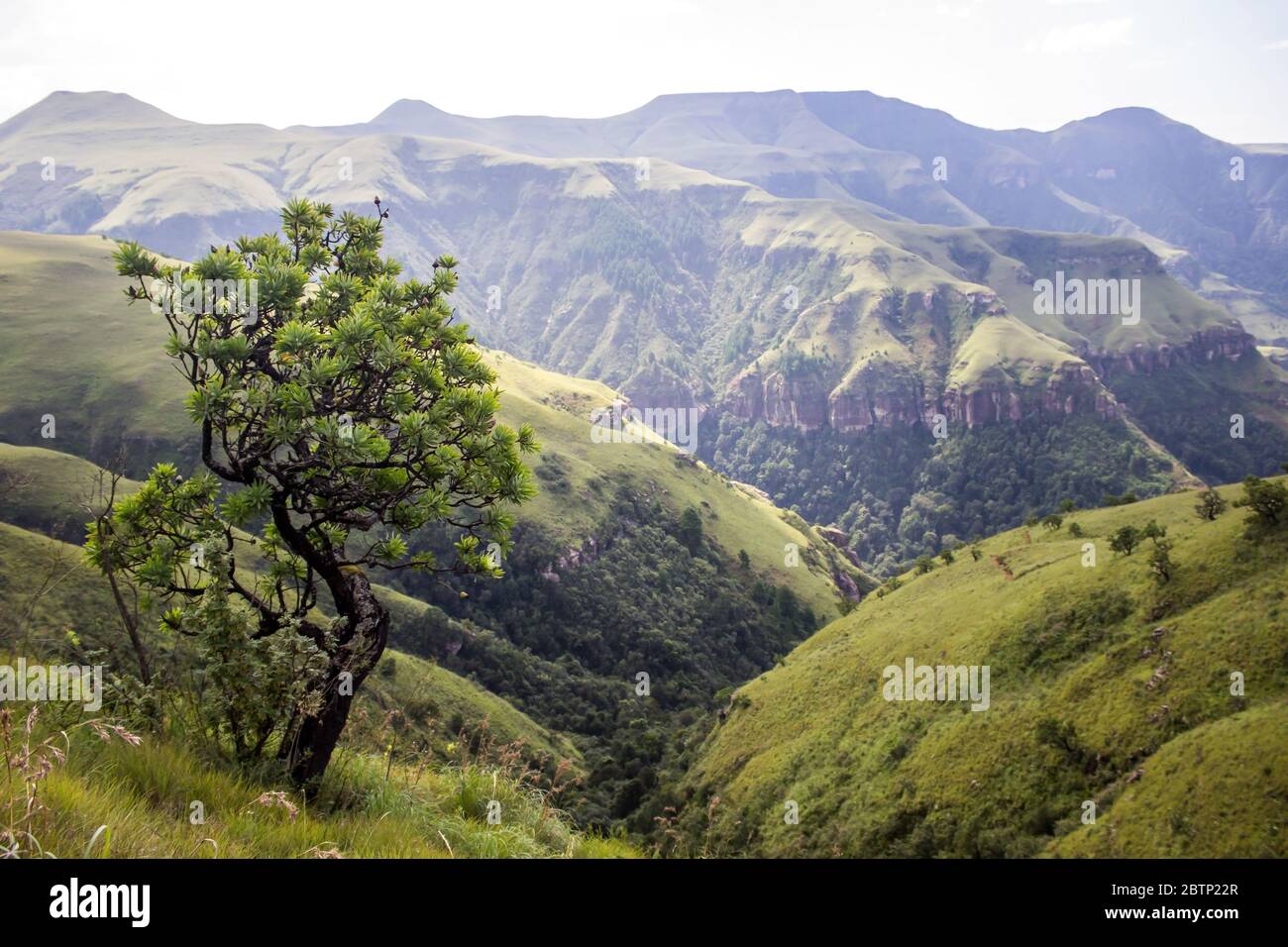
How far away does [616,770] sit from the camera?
78.6 meters

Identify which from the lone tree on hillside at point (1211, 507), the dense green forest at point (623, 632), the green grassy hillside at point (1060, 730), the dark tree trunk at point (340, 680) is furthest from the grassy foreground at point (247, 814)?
the dense green forest at point (623, 632)

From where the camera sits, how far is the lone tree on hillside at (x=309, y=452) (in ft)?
26.5

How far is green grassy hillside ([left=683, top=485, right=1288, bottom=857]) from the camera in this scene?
29.4 meters

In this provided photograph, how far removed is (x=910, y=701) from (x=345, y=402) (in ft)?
169

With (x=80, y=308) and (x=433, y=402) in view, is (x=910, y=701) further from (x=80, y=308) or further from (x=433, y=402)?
(x=80, y=308)

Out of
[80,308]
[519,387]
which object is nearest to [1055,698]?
[519,387]

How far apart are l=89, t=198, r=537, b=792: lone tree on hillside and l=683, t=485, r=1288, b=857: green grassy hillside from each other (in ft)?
46.2

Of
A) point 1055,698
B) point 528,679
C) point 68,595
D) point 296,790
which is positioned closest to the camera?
point 296,790

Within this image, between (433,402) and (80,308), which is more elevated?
(80,308)

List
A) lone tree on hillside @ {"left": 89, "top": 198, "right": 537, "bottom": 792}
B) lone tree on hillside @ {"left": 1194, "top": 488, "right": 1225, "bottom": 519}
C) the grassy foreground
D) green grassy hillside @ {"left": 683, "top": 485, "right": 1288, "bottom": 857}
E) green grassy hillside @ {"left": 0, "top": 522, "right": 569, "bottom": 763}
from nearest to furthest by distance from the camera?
the grassy foreground
lone tree on hillside @ {"left": 89, "top": 198, "right": 537, "bottom": 792}
green grassy hillside @ {"left": 0, "top": 522, "right": 569, "bottom": 763}
green grassy hillside @ {"left": 683, "top": 485, "right": 1288, "bottom": 857}
lone tree on hillside @ {"left": 1194, "top": 488, "right": 1225, "bottom": 519}

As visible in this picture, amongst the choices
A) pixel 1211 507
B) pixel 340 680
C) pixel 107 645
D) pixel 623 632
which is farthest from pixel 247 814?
pixel 623 632

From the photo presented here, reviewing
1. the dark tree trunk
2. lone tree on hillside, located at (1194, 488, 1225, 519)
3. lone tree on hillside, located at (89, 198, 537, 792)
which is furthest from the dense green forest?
lone tree on hillside, located at (89, 198, 537, 792)

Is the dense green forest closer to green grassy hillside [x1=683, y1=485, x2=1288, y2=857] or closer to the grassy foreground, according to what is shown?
green grassy hillside [x1=683, y1=485, x2=1288, y2=857]
